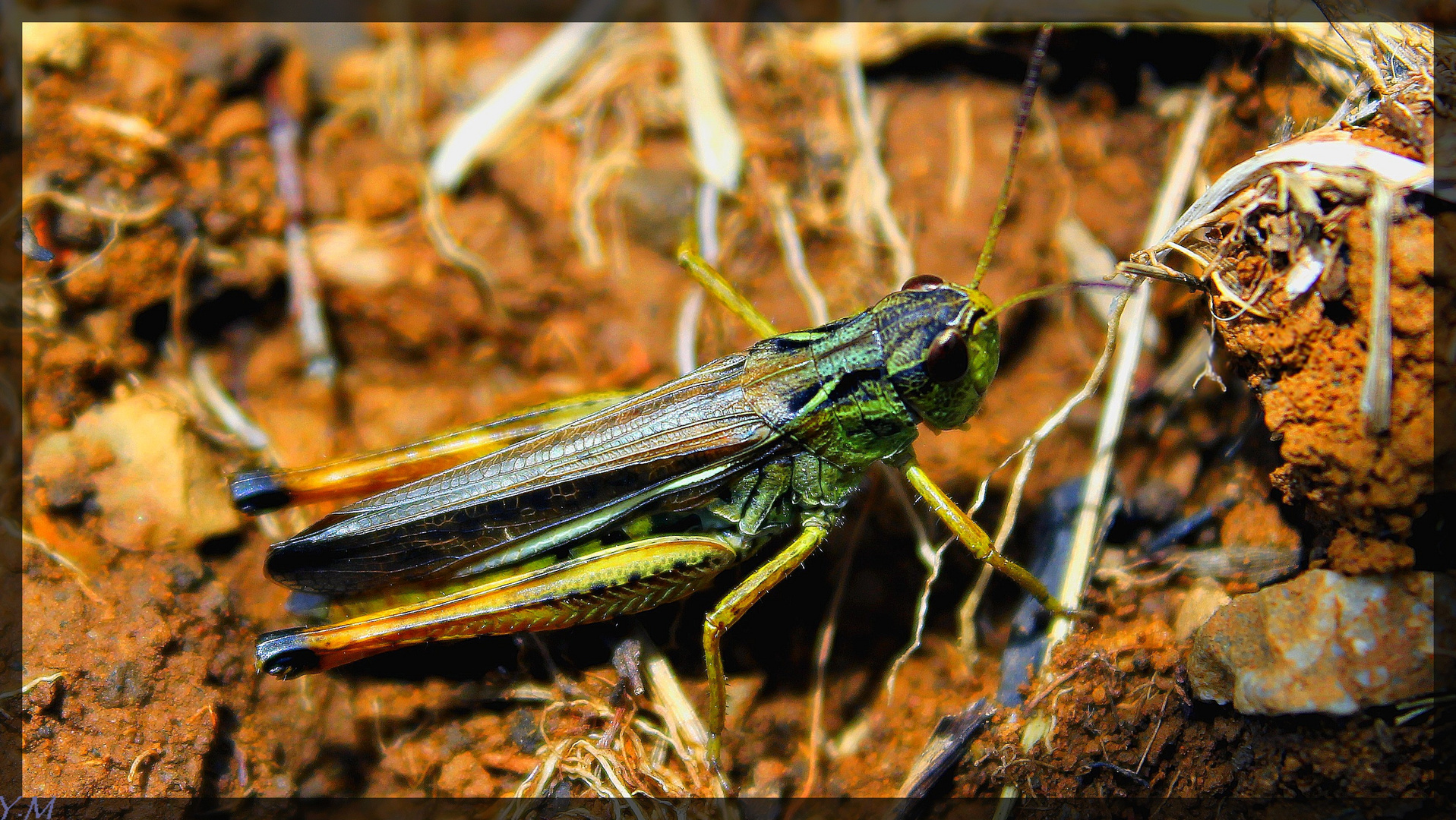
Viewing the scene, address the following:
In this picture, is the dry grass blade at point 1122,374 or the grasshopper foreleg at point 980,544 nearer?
the grasshopper foreleg at point 980,544

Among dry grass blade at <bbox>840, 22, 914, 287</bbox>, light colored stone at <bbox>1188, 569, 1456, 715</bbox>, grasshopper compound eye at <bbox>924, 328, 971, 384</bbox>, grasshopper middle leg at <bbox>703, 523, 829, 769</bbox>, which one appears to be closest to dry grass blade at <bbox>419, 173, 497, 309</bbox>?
dry grass blade at <bbox>840, 22, 914, 287</bbox>

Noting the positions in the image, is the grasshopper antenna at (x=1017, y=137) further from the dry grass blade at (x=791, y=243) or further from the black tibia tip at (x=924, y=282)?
the dry grass blade at (x=791, y=243)

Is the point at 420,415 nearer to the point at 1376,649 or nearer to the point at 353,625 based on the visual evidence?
the point at 353,625

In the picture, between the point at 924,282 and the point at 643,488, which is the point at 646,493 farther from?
the point at 924,282

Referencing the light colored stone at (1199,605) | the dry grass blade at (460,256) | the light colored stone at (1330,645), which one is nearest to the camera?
the light colored stone at (1330,645)

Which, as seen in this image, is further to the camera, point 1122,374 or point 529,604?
point 1122,374

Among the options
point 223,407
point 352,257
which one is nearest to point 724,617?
point 223,407

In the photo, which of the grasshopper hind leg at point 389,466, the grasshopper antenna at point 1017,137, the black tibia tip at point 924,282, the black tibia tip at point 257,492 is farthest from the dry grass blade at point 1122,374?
the black tibia tip at point 257,492

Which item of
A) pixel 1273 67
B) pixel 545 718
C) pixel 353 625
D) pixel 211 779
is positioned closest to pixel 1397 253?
pixel 1273 67
